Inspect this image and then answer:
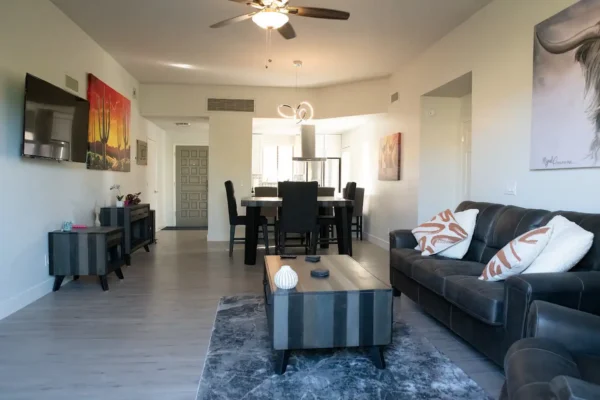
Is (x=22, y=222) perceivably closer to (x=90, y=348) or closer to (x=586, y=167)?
(x=90, y=348)

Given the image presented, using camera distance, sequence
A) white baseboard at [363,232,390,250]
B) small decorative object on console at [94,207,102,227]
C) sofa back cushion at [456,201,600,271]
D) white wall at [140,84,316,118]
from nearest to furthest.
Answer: sofa back cushion at [456,201,600,271] → small decorative object on console at [94,207,102,227] → white baseboard at [363,232,390,250] → white wall at [140,84,316,118]

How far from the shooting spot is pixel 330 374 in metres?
2.20

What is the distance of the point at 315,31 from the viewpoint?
4.45m

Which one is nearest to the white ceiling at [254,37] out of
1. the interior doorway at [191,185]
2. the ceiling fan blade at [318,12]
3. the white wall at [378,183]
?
the ceiling fan blade at [318,12]

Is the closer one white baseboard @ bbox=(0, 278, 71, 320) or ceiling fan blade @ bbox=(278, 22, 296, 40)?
white baseboard @ bbox=(0, 278, 71, 320)

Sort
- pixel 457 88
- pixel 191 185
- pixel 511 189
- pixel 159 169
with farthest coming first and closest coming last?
pixel 191 185 → pixel 159 169 → pixel 457 88 → pixel 511 189

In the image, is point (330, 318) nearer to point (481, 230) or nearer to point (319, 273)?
point (319, 273)

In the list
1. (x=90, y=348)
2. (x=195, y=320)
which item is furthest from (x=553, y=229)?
(x=90, y=348)

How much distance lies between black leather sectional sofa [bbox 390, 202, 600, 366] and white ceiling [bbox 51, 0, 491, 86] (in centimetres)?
206

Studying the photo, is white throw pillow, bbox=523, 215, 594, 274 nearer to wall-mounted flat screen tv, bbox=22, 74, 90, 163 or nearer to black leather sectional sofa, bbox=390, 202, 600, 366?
black leather sectional sofa, bbox=390, 202, 600, 366

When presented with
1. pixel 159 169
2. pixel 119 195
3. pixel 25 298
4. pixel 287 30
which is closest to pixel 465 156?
pixel 287 30

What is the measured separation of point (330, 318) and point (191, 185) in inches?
305

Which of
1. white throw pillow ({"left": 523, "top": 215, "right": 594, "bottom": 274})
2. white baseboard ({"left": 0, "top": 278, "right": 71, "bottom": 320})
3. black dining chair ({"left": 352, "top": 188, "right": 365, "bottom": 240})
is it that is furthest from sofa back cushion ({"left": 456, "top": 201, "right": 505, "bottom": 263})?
black dining chair ({"left": 352, "top": 188, "right": 365, "bottom": 240})

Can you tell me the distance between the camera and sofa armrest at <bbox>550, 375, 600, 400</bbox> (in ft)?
3.02
